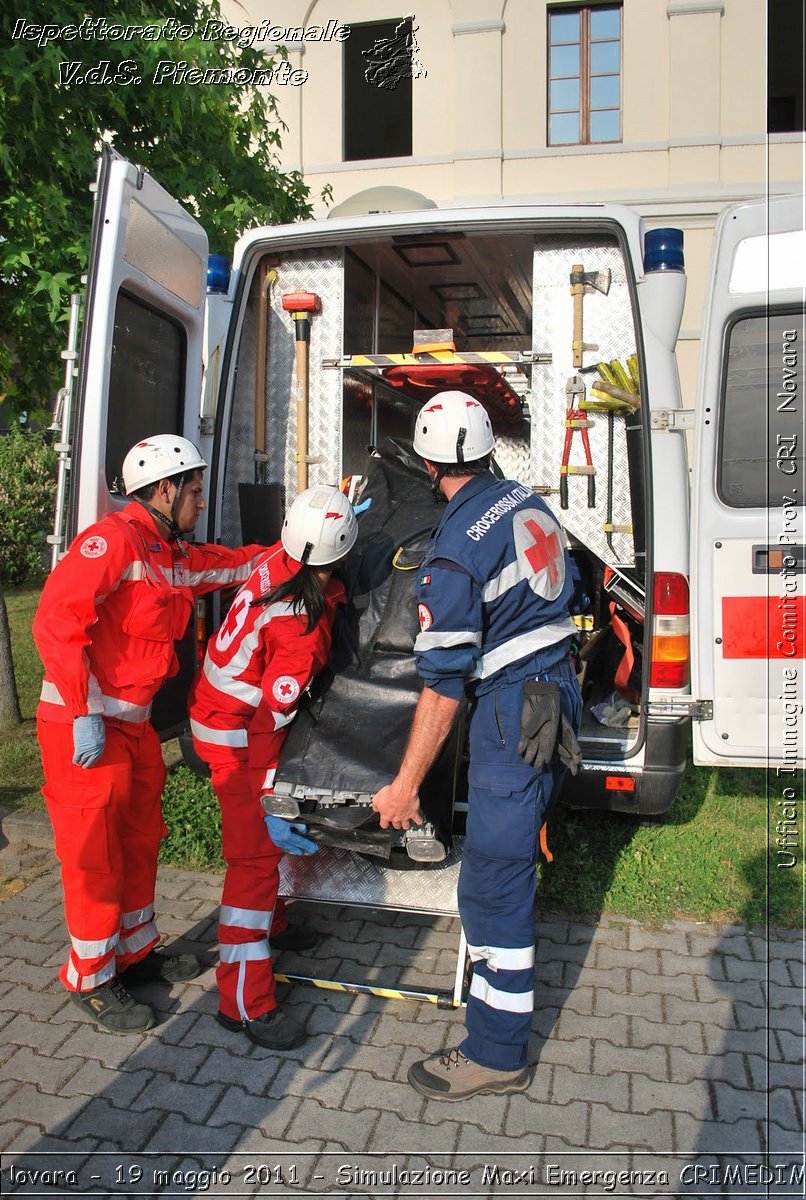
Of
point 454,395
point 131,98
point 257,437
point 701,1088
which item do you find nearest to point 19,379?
point 131,98

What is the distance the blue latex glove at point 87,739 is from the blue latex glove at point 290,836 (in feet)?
1.86

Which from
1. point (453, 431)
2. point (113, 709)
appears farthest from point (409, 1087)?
point (453, 431)

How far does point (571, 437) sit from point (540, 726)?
2.00 meters

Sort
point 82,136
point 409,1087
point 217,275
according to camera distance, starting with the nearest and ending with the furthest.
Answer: point 409,1087 → point 217,275 → point 82,136

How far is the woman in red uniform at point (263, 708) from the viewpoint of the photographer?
304 centimetres

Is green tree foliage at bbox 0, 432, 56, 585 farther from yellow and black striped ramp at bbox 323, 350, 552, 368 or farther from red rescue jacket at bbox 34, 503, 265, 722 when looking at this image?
red rescue jacket at bbox 34, 503, 265, 722

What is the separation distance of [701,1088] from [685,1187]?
420 millimetres

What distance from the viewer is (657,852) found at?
4457 millimetres

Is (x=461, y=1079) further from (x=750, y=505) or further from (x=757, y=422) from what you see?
(x=757, y=422)

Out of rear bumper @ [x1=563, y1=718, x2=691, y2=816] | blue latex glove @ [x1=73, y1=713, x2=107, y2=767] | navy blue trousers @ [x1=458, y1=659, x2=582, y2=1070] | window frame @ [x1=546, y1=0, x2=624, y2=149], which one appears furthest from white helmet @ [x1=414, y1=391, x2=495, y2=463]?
window frame @ [x1=546, y1=0, x2=624, y2=149]

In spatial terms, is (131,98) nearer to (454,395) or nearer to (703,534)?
(454,395)

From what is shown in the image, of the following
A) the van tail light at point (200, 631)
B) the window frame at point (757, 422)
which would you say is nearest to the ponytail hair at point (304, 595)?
the van tail light at point (200, 631)

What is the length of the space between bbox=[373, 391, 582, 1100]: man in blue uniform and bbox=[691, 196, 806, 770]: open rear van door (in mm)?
867

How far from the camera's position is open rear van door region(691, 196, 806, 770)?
3393mm
